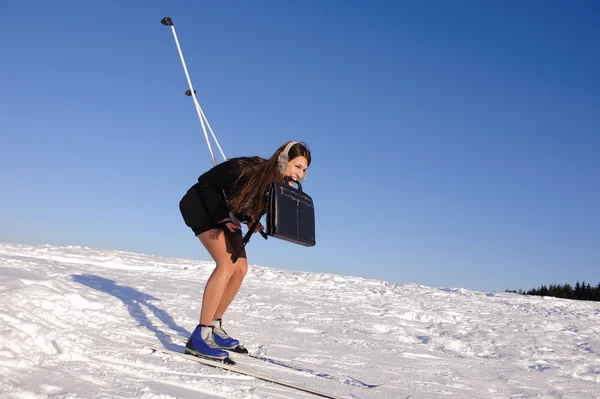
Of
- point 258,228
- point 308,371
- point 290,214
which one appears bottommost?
point 308,371

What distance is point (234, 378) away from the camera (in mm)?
3006

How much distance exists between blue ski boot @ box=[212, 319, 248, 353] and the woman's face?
3.88ft

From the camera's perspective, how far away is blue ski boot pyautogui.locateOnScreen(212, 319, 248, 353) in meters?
3.79

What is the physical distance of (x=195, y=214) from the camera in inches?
147

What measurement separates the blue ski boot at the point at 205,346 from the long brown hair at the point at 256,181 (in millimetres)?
805

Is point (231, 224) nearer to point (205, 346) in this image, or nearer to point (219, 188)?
point (219, 188)

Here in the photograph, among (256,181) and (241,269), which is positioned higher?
(256,181)

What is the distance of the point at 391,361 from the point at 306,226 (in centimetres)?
143

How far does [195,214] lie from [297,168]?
782mm

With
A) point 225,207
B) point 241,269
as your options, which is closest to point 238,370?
point 241,269

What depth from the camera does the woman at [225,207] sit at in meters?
3.54

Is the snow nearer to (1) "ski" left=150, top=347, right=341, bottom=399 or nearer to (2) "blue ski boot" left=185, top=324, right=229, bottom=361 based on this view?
(1) "ski" left=150, top=347, right=341, bottom=399

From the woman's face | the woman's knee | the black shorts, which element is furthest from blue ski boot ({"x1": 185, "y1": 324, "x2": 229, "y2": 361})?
the woman's face

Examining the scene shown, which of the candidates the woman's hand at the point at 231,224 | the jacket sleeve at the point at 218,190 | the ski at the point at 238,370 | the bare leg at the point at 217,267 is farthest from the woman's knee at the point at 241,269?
the ski at the point at 238,370
